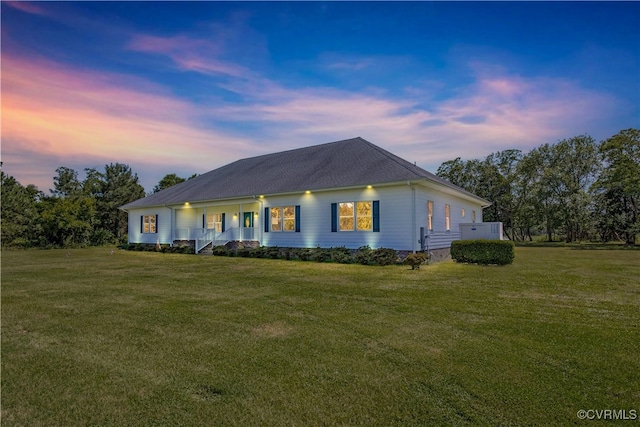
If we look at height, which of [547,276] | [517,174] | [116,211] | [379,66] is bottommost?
[547,276]

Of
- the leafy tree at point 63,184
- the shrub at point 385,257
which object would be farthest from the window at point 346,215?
the leafy tree at point 63,184

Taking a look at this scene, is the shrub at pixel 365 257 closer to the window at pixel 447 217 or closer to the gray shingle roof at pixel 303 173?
the gray shingle roof at pixel 303 173

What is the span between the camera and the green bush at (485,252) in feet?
44.1

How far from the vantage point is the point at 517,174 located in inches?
1473

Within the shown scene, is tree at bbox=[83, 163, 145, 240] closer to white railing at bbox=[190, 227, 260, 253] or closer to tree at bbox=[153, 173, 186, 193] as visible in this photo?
tree at bbox=[153, 173, 186, 193]

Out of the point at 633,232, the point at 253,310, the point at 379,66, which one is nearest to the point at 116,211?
the point at 379,66

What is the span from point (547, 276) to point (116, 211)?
4078 cm

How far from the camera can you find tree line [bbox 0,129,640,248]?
2947cm

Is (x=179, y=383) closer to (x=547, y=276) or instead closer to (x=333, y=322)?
(x=333, y=322)

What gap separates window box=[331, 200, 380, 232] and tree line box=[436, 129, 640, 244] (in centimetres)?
2543

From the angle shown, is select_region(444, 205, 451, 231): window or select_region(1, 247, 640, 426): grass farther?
select_region(444, 205, 451, 231): window

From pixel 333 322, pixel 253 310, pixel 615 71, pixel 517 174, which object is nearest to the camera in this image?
pixel 333 322

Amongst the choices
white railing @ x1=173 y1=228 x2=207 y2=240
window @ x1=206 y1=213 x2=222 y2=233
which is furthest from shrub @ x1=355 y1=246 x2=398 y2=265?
white railing @ x1=173 y1=228 x2=207 y2=240

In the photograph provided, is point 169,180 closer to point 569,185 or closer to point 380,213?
point 380,213
